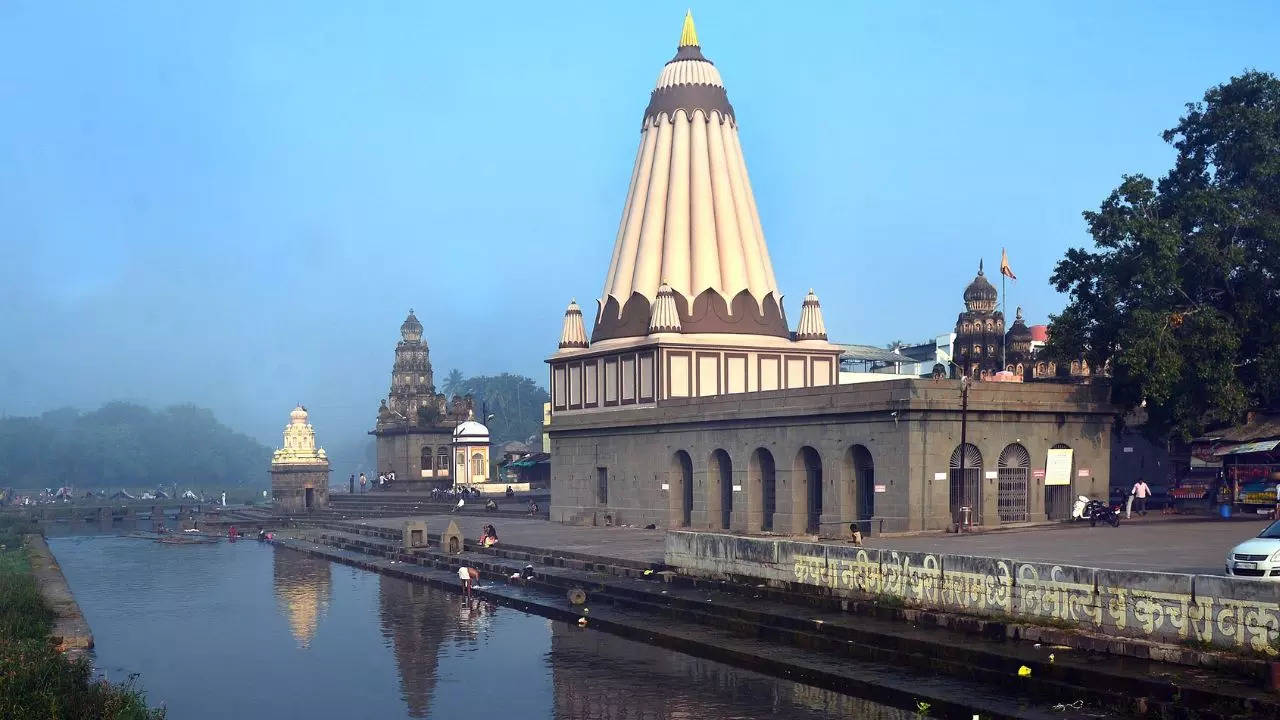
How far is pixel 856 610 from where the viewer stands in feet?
61.5

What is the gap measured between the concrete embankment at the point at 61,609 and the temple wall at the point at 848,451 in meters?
16.0

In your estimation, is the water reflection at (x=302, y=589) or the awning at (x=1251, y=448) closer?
the water reflection at (x=302, y=589)

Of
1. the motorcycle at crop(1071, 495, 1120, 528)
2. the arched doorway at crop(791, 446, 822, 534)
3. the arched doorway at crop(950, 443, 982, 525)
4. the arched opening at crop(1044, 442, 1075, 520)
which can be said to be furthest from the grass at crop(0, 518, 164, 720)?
the arched opening at crop(1044, 442, 1075, 520)

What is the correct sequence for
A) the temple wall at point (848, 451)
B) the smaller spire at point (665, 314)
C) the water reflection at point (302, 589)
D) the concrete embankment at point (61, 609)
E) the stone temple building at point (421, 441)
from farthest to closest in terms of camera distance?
the stone temple building at point (421, 441)
the smaller spire at point (665, 314)
the temple wall at point (848, 451)
the water reflection at point (302, 589)
the concrete embankment at point (61, 609)

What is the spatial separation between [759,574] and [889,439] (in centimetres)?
759

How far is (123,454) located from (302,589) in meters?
126

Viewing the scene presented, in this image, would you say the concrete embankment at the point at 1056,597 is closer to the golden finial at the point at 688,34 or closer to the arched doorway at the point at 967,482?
the arched doorway at the point at 967,482

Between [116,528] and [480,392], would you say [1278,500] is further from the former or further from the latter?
[480,392]

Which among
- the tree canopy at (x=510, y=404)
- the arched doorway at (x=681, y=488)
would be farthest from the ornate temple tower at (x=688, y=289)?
the tree canopy at (x=510, y=404)

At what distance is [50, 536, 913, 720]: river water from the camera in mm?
14984

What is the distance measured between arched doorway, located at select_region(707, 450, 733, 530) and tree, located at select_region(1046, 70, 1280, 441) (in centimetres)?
925

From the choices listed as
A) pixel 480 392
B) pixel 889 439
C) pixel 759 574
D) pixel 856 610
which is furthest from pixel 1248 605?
pixel 480 392

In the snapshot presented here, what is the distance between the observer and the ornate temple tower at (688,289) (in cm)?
3866

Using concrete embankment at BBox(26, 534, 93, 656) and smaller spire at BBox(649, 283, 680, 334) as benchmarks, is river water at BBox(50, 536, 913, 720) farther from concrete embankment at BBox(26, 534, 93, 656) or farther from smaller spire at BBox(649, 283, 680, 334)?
smaller spire at BBox(649, 283, 680, 334)
